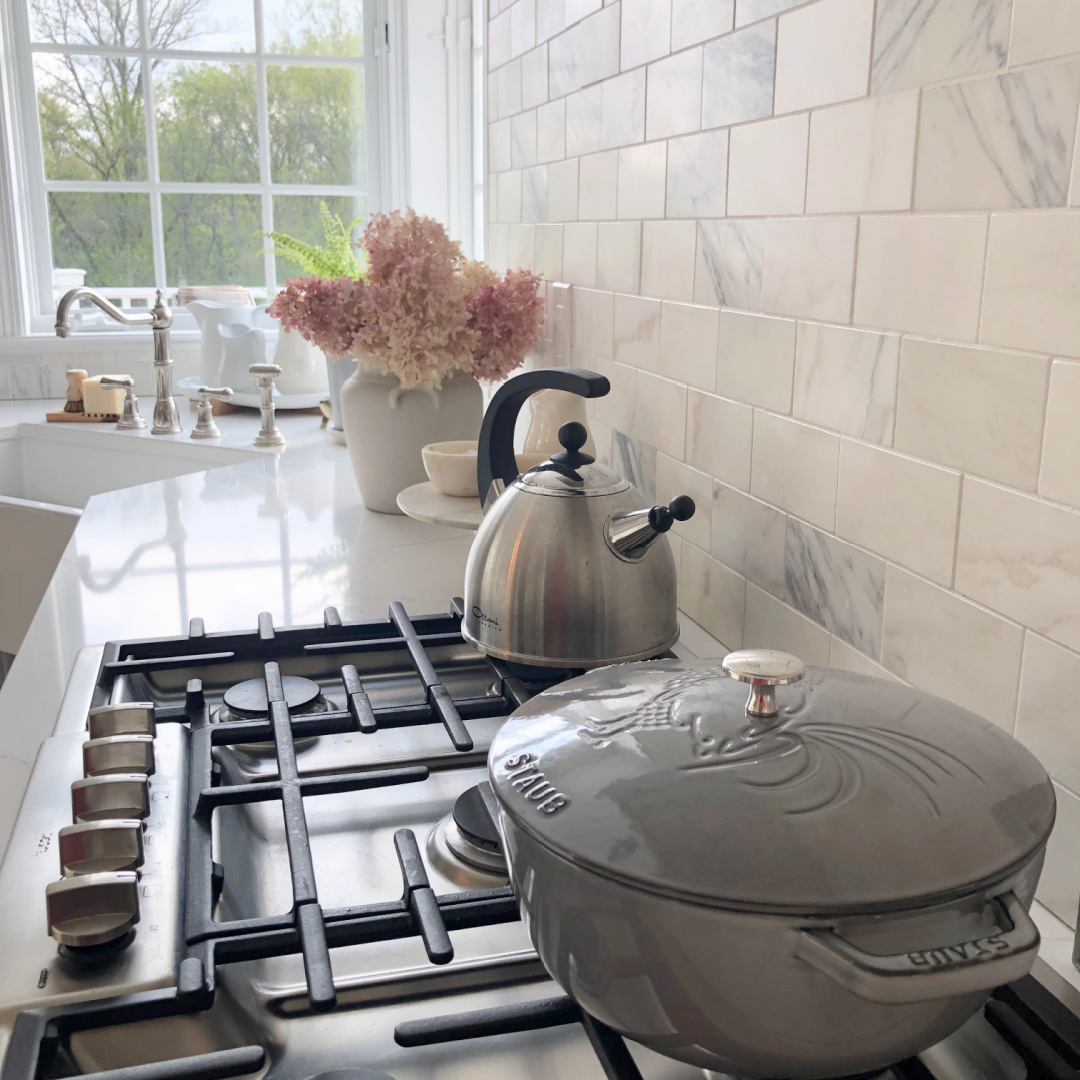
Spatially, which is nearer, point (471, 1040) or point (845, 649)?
point (471, 1040)

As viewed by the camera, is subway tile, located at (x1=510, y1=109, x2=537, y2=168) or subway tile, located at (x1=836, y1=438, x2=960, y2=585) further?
subway tile, located at (x1=510, y1=109, x2=537, y2=168)

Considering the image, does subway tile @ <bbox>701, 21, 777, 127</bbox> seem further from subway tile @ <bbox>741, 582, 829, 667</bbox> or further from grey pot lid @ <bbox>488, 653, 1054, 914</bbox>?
grey pot lid @ <bbox>488, 653, 1054, 914</bbox>

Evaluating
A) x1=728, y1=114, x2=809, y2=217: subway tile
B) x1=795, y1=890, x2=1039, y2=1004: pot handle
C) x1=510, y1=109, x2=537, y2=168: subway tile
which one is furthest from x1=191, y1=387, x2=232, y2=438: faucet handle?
x1=795, y1=890, x2=1039, y2=1004: pot handle

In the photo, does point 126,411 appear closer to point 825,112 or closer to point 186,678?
point 186,678

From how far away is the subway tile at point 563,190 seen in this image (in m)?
→ 1.40

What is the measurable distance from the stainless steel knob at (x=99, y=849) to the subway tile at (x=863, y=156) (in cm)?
61

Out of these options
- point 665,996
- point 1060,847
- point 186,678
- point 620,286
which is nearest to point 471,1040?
point 665,996

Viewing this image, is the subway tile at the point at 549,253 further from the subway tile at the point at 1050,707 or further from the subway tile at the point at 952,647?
the subway tile at the point at 1050,707

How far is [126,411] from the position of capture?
→ 2.35 m

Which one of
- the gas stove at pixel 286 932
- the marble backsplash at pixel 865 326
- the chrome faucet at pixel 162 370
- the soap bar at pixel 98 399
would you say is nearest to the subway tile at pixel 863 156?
the marble backsplash at pixel 865 326

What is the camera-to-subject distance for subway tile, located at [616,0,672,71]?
1086mm

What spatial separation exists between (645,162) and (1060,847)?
818 millimetres

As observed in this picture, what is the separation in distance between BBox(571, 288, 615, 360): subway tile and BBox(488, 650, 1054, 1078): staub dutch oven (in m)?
0.86

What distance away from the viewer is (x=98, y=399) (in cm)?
240
